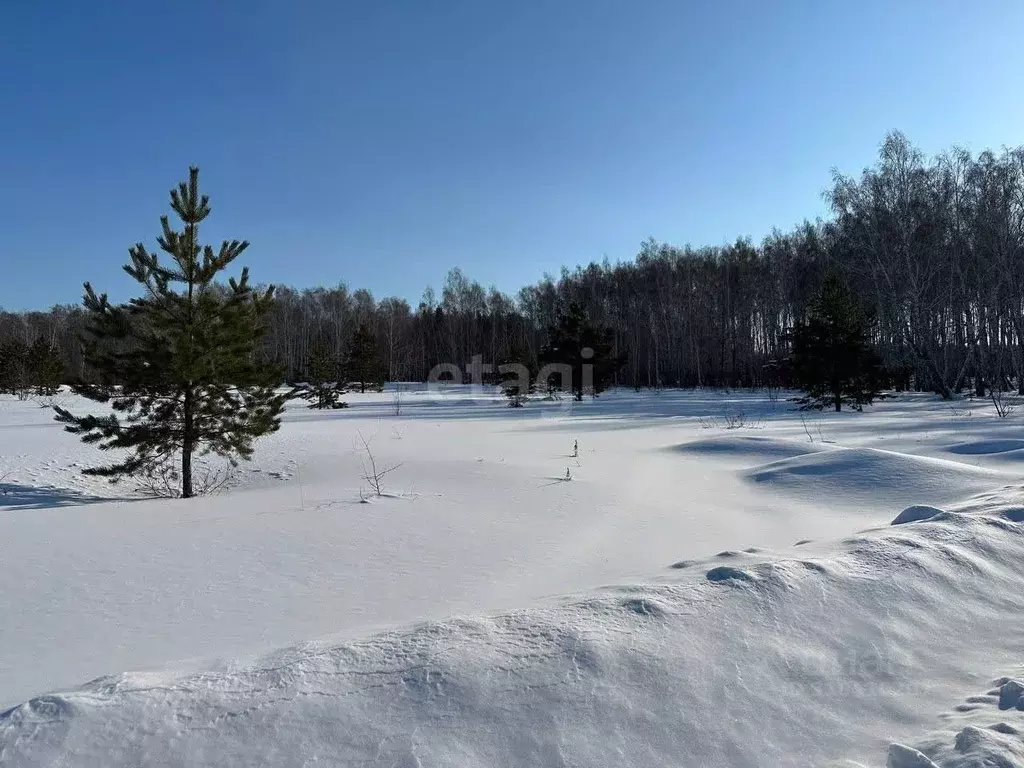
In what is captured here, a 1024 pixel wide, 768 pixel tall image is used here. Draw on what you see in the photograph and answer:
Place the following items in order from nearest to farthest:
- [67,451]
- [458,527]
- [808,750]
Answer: [808,750] < [458,527] < [67,451]

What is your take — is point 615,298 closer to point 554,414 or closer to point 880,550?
point 554,414

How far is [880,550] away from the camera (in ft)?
11.7

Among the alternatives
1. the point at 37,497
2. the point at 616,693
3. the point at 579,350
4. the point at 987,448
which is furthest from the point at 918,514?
the point at 579,350

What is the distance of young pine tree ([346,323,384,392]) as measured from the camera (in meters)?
41.1

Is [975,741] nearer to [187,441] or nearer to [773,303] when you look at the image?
[187,441]

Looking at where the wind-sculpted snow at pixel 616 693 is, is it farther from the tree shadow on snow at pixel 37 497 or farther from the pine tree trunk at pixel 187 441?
the pine tree trunk at pixel 187 441

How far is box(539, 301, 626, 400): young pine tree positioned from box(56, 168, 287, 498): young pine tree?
23.7m

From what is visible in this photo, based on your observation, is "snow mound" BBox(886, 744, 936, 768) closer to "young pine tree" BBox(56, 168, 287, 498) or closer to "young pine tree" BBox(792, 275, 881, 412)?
"young pine tree" BBox(56, 168, 287, 498)

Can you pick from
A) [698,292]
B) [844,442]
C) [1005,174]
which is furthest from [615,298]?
[844,442]

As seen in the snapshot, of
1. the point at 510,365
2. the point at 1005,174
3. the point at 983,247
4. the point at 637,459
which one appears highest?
the point at 1005,174

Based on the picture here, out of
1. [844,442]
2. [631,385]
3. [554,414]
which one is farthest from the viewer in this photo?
[631,385]

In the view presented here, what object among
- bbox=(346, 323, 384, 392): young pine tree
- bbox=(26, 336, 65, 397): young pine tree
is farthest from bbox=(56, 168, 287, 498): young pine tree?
bbox=(346, 323, 384, 392): young pine tree

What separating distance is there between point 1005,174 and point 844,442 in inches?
850

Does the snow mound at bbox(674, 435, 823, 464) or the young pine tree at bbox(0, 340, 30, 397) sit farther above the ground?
the young pine tree at bbox(0, 340, 30, 397)
